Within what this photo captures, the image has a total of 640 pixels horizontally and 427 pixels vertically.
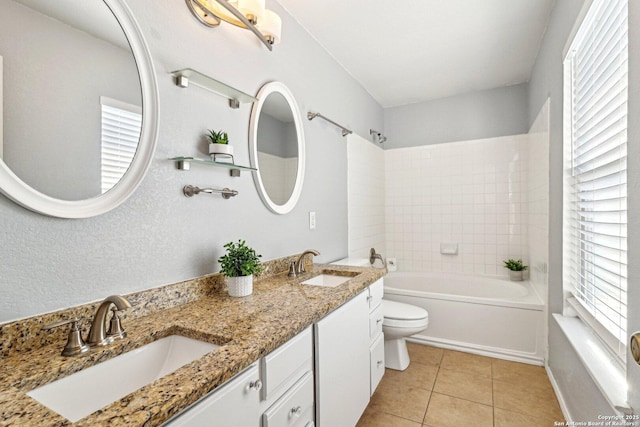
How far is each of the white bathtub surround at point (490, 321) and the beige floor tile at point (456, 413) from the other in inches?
29.7

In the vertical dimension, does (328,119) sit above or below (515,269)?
above

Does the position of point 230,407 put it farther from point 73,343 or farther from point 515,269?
point 515,269

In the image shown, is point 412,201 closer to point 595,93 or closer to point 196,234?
point 595,93

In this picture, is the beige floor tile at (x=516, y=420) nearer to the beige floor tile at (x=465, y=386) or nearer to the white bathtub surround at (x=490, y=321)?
the beige floor tile at (x=465, y=386)

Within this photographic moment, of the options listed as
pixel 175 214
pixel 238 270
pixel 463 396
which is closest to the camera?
pixel 175 214

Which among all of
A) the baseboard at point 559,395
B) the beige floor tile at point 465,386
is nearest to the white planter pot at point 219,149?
the beige floor tile at point 465,386

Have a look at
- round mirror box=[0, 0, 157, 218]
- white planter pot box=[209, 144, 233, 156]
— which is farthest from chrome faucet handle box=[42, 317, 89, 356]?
white planter pot box=[209, 144, 233, 156]

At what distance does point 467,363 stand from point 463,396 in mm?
479

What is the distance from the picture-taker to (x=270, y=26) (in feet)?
5.02

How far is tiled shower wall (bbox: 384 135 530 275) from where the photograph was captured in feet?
10.4

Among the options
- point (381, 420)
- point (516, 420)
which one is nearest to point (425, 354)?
point (516, 420)

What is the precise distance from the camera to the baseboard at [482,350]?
2377mm

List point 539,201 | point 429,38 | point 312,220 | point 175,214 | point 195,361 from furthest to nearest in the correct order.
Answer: point 539,201 < point 429,38 < point 312,220 < point 175,214 < point 195,361

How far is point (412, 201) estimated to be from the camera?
143 inches
